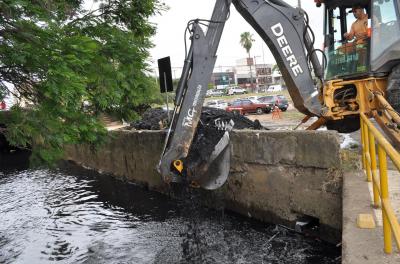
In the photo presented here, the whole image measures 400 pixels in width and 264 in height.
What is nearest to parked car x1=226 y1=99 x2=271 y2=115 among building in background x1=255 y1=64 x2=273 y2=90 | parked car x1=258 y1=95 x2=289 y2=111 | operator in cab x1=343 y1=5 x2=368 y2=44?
parked car x1=258 y1=95 x2=289 y2=111

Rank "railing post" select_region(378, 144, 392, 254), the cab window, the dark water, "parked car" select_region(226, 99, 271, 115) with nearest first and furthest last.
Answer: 1. "railing post" select_region(378, 144, 392, 254)
2. the dark water
3. the cab window
4. "parked car" select_region(226, 99, 271, 115)

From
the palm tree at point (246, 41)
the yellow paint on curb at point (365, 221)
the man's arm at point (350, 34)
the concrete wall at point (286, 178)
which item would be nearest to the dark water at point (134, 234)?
the concrete wall at point (286, 178)

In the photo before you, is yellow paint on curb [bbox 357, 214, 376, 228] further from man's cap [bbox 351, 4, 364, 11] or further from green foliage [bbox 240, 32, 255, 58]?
green foliage [bbox 240, 32, 255, 58]

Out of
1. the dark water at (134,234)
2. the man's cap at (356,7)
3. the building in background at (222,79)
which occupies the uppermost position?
the building in background at (222,79)

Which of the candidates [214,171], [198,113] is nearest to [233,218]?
[214,171]

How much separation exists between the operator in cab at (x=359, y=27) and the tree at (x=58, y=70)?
4.51 m

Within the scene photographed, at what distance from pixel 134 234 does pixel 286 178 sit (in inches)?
135

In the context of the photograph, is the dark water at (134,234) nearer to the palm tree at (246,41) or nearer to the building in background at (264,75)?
the palm tree at (246,41)

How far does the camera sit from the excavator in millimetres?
6648

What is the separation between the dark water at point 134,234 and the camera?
6.86 metres

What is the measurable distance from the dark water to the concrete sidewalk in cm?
125

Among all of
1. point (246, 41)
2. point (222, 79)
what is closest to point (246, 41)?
point (246, 41)

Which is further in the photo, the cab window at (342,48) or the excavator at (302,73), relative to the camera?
the cab window at (342,48)

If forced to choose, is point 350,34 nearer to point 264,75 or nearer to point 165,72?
point 165,72
